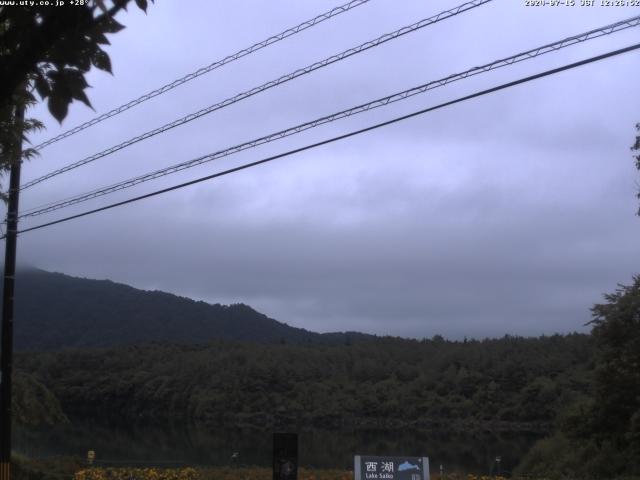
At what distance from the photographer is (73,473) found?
1852cm

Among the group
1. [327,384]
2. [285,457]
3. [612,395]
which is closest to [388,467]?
[285,457]

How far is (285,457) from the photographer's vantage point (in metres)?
10.5

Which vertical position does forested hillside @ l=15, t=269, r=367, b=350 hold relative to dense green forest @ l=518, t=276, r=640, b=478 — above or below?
Result: above

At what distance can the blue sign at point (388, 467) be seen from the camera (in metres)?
11.9

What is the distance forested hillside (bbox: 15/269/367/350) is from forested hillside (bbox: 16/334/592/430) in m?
14.6

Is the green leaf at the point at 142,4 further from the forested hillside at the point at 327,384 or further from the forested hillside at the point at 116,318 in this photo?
A: the forested hillside at the point at 116,318

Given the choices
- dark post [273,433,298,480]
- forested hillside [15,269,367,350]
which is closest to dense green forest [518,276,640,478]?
dark post [273,433,298,480]

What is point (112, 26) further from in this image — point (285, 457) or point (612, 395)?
point (612, 395)

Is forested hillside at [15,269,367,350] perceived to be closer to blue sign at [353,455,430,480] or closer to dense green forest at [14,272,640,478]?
dense green forest at [14,272,640,478]

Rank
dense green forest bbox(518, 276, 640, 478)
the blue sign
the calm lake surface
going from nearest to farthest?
the blue sign, dense green forest bbox(518, 276, 640, 478), the calm lake surface

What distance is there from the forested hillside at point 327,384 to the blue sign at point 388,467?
37556 mm

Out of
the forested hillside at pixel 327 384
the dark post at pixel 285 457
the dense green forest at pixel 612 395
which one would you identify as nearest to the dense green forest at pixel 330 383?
the forested hillside at pixel 327 384

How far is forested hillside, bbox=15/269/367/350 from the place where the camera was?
82.1 meters

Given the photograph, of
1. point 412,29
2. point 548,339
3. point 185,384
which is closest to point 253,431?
point 185,384
